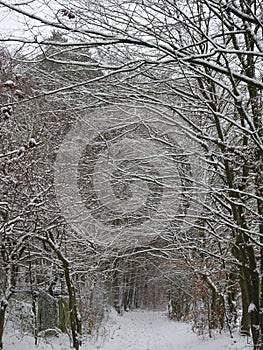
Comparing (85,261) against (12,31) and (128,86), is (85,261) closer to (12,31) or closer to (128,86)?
(128,86)

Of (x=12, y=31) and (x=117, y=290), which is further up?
(x=12, y=31)

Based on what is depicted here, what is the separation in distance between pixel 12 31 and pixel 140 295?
28226mm

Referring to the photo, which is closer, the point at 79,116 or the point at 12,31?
the point at 12,31

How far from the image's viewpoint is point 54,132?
9586 millimetres

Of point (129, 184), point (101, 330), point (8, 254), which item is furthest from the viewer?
point (101, 330)

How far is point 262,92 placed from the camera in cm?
593

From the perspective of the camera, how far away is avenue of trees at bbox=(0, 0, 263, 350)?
4082mm

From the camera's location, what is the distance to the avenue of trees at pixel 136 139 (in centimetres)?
408

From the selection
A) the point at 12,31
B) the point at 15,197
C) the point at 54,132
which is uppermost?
the point at 54,132

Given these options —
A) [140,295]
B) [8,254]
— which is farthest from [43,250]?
[140,295]

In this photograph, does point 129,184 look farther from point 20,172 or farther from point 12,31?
point 12,31

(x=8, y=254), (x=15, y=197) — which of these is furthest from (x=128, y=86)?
(x=8, y=254)

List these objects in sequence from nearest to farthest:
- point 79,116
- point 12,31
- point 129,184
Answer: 1. point 12,31
2. point 79,116
3. point 129,184

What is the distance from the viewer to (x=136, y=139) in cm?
768
